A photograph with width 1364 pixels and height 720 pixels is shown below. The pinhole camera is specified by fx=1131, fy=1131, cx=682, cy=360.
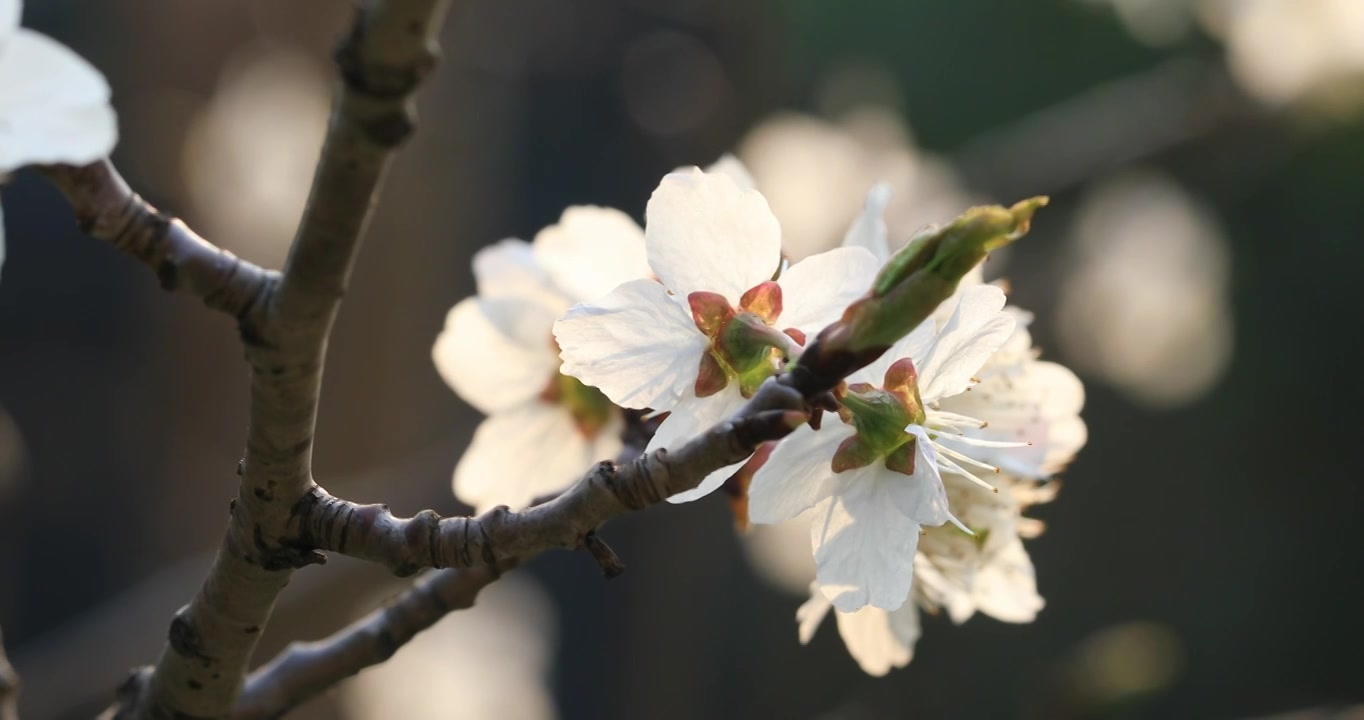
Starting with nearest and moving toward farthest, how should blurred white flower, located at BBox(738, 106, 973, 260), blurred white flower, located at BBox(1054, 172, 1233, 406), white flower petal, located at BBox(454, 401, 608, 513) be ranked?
1. white flower petal, located at BBox(454, 401, 608, 513)
2. blurred white flower, located at BBox(738, 106, 973, 260)
3. blurred white flower, located at BBox(1054, 172, 1233, 406)

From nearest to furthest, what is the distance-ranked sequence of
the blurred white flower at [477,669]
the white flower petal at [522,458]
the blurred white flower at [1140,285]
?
the white flower petal at [522,458] < the blurred white flower at [477,669] < the blurred white flower at [1140,285]

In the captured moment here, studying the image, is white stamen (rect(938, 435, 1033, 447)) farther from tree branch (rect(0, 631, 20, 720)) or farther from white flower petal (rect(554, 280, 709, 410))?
tree branch (rect(0, 631, 20, 720))

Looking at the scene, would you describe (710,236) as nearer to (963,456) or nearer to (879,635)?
(963,456)

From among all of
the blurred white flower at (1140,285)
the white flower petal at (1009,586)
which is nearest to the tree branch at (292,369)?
the white flower petal at (1009,586)

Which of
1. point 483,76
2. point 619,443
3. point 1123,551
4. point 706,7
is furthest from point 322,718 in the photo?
point 1123,551

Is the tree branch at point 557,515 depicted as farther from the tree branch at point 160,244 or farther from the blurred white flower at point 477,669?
the blurred white flower at point 477,669

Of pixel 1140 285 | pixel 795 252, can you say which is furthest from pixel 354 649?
pixel 1140 285

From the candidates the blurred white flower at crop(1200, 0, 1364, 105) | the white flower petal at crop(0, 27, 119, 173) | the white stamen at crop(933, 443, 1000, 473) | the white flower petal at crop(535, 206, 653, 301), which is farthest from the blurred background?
the white flower petal at crop(0, 27, 119, 173)

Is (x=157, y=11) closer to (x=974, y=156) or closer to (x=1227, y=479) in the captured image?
(x=974, y=156)
